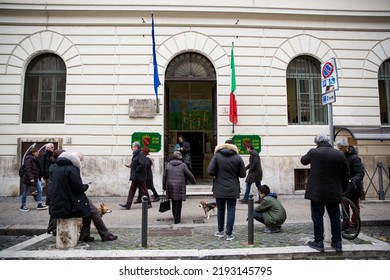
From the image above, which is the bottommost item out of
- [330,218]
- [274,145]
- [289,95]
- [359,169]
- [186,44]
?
[330,218]

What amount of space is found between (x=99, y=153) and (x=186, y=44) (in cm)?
555

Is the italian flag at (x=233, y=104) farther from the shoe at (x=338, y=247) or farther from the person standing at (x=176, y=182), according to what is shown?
the shoe at (x=338, y=247)

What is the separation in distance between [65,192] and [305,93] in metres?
10.2

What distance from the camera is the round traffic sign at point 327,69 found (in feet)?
17.5

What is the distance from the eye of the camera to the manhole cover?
5957 millimetres

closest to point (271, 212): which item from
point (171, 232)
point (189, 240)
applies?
point (189, 240)

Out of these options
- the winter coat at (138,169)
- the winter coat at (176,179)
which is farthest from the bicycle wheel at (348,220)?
the winter coat at (138,169)

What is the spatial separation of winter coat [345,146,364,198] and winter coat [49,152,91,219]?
17.4 ft

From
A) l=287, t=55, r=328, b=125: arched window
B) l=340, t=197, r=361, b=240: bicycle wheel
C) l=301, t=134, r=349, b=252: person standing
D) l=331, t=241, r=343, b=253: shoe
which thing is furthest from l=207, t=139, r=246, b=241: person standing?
l=287, t=55, r=328, b=125: arched window

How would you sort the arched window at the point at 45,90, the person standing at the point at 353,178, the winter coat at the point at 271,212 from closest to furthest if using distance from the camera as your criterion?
1. the person standing at the point at 353,178
2. the winter coat at the point at 271,212
3. the arched window at the point at 45,90

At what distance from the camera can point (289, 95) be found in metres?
11.6

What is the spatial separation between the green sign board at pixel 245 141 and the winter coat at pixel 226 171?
523 centimetres
